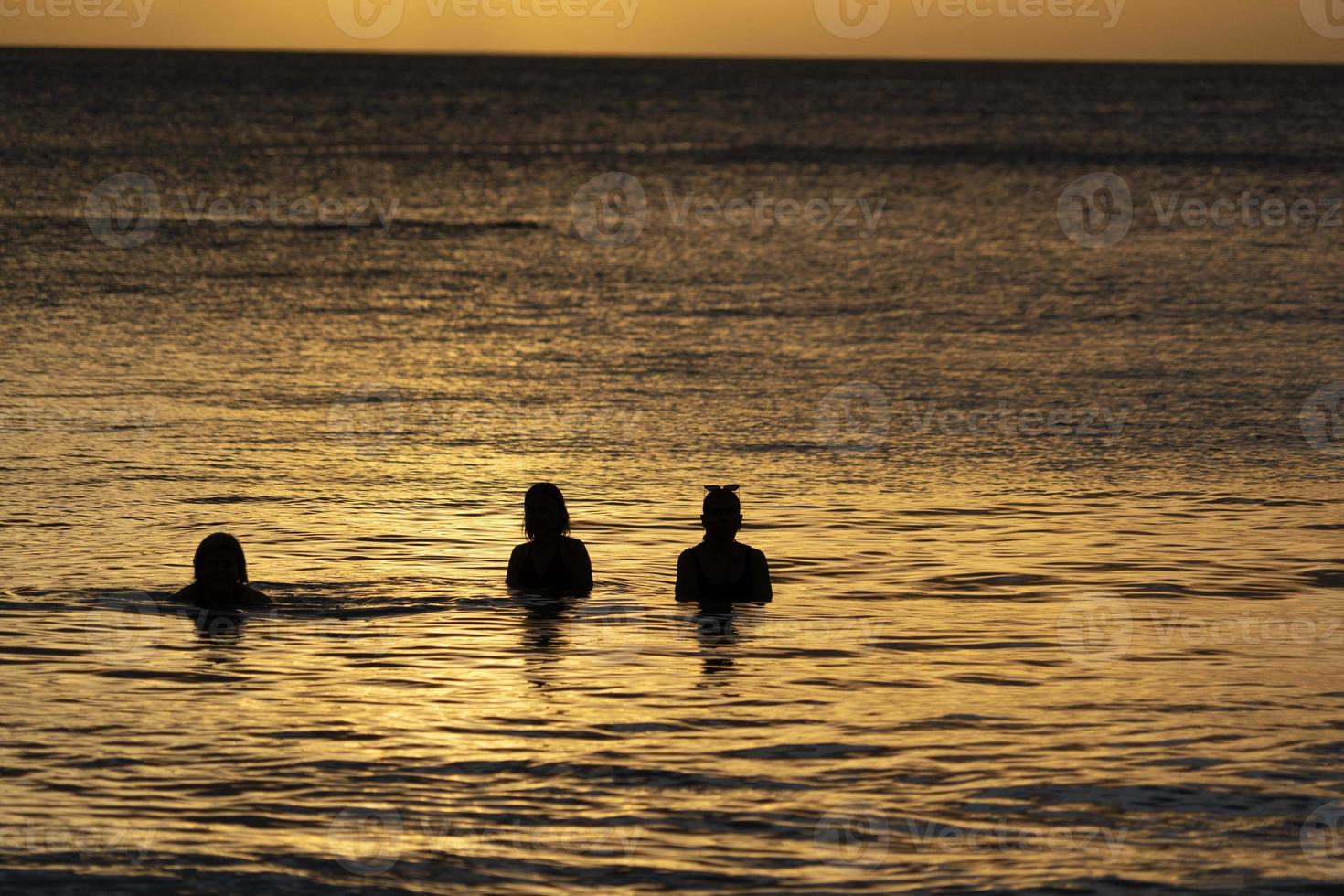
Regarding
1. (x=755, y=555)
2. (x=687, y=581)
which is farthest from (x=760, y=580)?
(x=687, y=581)

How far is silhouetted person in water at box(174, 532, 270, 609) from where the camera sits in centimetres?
1184

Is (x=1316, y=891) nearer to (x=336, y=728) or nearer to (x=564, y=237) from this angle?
(x=336, y=728)

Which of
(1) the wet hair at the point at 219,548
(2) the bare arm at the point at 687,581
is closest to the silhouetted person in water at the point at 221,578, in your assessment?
(1) the wet hair at the point at 219,548

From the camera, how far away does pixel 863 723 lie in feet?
32.3

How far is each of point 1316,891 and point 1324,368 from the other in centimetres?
1749

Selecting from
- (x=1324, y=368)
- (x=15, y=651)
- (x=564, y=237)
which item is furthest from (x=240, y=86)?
(x=15, y=651)

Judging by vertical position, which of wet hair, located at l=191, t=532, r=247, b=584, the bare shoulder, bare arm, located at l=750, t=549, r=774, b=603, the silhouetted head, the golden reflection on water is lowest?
the golden reflection on water

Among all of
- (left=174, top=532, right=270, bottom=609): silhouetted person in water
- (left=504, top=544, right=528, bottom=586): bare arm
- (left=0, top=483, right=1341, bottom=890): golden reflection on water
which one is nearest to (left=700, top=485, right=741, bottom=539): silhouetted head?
(left=0, top=483, right=1341, bottom=890): golden reflection on water

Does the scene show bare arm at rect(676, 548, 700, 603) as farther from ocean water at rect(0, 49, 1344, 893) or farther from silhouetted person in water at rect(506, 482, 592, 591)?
silhouetted person in water at rect(506, 482, 592, 591)

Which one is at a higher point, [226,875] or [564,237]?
[564,237]

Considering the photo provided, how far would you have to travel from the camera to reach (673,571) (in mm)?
13320

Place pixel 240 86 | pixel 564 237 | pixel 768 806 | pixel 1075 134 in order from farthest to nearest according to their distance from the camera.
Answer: pixel 240 86
pixel 1075 134
pixel 564 237
pixel 768 806

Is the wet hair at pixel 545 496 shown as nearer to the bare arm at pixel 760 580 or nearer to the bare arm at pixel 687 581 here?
the bare arm at pixel 687 581

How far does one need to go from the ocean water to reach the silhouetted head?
26.4 inches
